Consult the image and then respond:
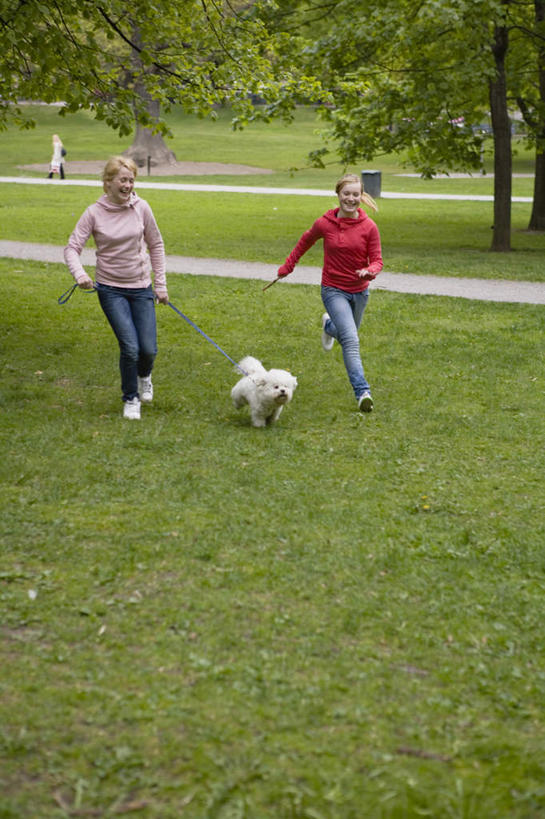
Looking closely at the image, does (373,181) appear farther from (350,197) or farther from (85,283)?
(85,283)

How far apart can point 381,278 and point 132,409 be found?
332 inches

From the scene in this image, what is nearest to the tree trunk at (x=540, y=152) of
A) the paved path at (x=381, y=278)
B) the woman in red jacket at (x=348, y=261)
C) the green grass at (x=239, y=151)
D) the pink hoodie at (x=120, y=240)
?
the paved path at (x=381, y=278)

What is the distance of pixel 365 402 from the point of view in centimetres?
816

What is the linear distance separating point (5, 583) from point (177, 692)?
140 cm

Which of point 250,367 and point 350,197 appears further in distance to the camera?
point 350,197

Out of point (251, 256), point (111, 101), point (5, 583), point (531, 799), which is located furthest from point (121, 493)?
point (251, 256)

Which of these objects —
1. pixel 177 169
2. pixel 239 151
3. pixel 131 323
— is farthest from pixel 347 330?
pixel 239 151

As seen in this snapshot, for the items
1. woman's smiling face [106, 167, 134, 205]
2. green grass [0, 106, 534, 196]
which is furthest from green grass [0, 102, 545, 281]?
woman's smiling face [106, 167, 134, 205]

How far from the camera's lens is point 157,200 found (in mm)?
29109

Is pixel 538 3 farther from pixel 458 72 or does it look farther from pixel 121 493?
pixel 121 493

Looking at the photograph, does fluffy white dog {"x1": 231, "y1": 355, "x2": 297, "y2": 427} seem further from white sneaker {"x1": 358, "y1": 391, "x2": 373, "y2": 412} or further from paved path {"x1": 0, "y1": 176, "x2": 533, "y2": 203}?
paved path {"x1": 0, "y1": 176, "x2": 533, "y2": 203}

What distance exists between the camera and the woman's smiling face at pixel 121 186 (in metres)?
7.27

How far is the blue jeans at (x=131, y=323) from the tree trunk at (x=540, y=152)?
45.5ft

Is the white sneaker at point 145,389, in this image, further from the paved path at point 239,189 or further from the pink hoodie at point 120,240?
the paved path at point 239,189
